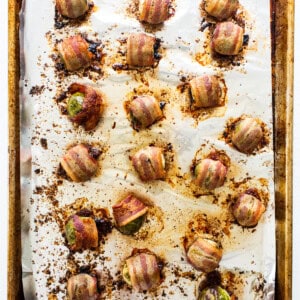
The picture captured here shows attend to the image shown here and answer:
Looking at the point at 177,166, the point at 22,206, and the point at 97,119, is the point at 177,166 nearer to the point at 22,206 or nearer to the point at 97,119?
the point at 97,119

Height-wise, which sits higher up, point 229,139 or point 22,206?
point 229,139

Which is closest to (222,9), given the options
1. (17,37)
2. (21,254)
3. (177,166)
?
(177,166)

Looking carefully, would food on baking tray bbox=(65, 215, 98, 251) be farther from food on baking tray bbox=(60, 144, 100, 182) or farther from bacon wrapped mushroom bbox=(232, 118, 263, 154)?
bacon wrapped mushroom bbox=(232, 118, 263, 154)

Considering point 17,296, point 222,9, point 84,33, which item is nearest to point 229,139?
point 222,9

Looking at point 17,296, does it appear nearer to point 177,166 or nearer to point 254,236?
point 177,166

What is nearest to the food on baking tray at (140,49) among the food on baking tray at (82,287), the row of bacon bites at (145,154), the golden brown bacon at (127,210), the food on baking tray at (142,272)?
the row of bacon bites at (145,154)

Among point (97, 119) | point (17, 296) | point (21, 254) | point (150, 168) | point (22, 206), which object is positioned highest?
point (97, 119)

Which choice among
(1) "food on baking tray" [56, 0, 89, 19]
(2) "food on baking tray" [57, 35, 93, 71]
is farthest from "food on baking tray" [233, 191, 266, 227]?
(1) "food on baking tray" [56, 0, 89, 19]

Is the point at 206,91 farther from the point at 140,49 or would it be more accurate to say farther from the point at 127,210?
the point at 127,210
